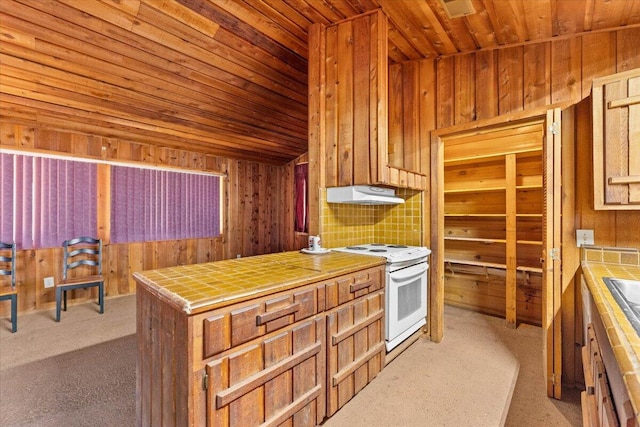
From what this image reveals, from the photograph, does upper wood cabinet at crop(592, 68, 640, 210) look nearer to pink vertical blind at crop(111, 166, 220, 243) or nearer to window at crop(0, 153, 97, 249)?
pink vertical blind at crop(111, 166, 220, 243)

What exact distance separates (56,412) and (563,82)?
4.06 metres

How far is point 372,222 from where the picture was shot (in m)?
3.30

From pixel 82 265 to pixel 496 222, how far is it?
214 inches

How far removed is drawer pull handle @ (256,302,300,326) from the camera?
1.33 m

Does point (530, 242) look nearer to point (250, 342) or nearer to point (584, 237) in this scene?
point (584, 237)

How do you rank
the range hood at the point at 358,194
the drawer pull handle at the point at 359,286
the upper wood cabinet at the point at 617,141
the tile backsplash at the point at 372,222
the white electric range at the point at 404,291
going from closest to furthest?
1. the upper wood cabinet at the point at 617,141
2. the drawer pull handle at the point at 359,286
3. the white electric range at the point at 404,291
4. the range hood at the point at 358,194
5. the tile backsplash at the point at 372,222

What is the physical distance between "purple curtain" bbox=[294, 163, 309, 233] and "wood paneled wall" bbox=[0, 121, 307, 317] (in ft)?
0.60

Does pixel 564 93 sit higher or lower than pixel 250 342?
higher

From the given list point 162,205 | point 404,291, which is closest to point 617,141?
point 404,291

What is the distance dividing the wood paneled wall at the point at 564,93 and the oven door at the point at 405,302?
1027 mm

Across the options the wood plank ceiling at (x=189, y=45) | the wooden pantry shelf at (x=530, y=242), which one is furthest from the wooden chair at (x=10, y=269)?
the wooden pantry shelf at (x=530, y=242)

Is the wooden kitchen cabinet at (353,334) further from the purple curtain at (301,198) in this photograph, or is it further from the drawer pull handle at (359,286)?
the purple curtain at (301,198)

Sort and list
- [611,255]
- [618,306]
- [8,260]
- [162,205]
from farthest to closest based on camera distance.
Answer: [162,205], [8,260], [611,255], [618,306]

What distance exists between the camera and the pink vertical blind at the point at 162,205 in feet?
13.7
